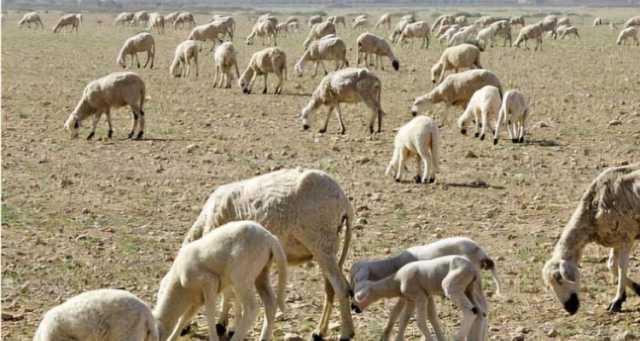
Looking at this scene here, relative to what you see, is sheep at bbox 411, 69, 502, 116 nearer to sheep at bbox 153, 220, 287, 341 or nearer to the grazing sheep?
the grazing sheep

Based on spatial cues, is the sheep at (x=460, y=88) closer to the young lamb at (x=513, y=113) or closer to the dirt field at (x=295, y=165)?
the dirt field at (x=295, y=165)

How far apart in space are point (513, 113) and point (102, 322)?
482 inches

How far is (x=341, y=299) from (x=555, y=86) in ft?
65.8

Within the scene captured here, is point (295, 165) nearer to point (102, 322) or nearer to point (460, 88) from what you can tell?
Answer: point (460, 88)

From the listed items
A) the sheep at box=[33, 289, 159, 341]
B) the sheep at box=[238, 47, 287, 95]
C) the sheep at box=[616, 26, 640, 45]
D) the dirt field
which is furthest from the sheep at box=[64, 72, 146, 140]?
the sheep at box=[616, 26, 640, 45]

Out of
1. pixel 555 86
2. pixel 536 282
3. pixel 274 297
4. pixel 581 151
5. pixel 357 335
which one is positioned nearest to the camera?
pixel 274 297

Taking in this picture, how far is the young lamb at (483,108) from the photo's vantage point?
1870cm

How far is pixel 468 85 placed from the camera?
20.7 meters

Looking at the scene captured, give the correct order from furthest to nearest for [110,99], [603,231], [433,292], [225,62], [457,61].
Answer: [457,61]
[225,62]
[110,99]
[603,231]
[433,292]

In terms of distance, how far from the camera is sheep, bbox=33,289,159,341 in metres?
7.23

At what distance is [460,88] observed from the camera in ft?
67.9

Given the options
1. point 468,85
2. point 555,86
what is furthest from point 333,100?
point 555,86

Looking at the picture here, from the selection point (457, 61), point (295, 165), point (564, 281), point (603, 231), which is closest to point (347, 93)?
point (295, 165)

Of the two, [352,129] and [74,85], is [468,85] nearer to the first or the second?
[352,129]
